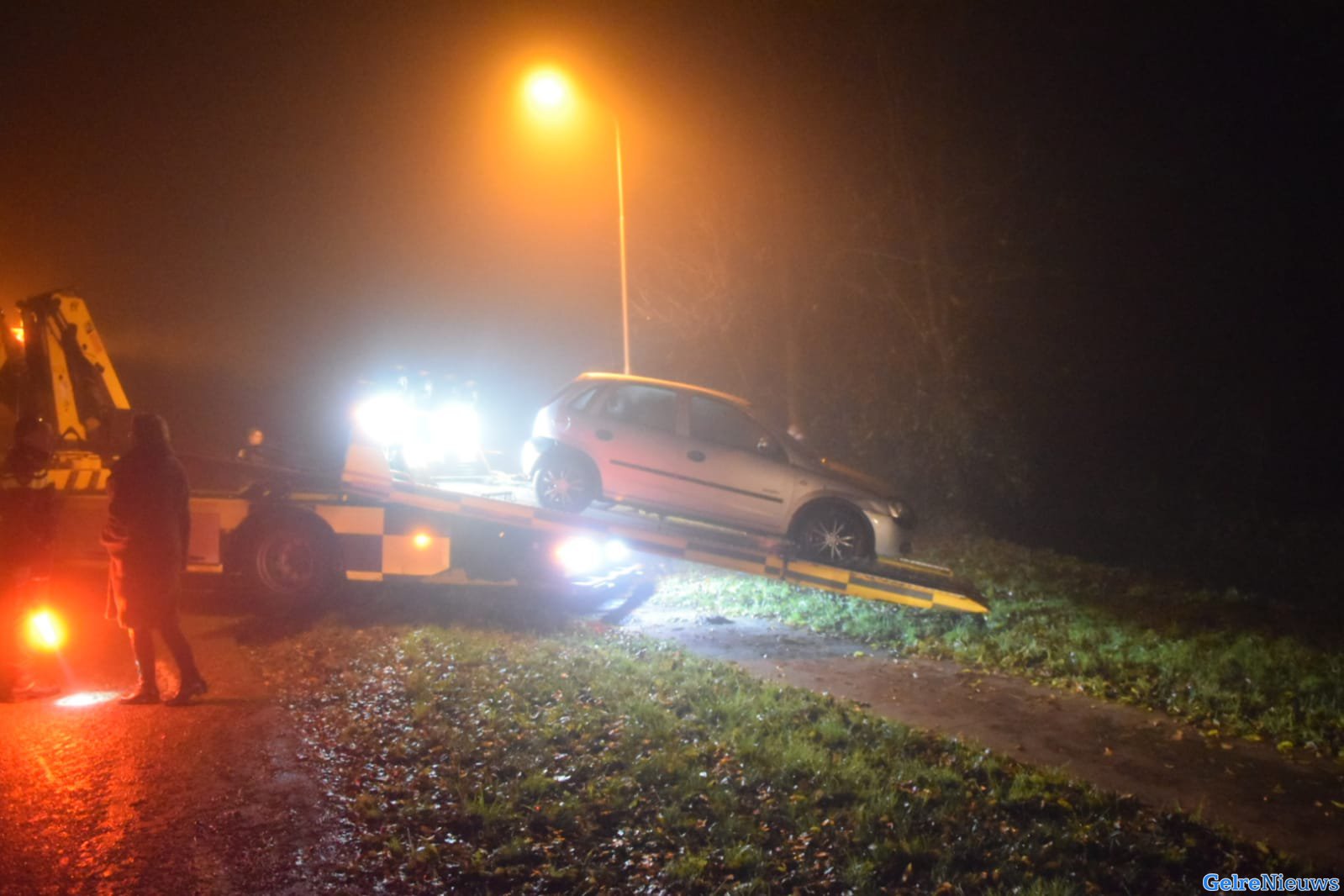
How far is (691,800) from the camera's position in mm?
4941

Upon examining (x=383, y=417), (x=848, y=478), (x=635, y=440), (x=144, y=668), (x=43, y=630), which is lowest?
(x=144, y=668)

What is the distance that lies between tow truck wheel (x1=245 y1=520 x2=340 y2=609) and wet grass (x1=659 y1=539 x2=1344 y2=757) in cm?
362

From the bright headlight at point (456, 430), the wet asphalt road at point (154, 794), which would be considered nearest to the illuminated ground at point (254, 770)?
the wet asphalt road at point (154, 794)

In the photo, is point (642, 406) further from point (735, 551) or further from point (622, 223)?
point (622, 223)

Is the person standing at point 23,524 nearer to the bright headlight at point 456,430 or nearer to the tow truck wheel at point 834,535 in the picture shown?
the bright headlight at point 456,430

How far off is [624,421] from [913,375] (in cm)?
912

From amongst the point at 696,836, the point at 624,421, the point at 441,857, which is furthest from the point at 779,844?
the point at 624,421

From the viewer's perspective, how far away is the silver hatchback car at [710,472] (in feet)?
30.1

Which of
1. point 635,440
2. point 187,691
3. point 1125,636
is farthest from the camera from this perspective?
point 635,440

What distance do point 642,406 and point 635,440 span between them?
1.41 ft

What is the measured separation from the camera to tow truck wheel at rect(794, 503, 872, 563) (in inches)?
361

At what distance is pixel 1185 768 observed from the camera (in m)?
5.77

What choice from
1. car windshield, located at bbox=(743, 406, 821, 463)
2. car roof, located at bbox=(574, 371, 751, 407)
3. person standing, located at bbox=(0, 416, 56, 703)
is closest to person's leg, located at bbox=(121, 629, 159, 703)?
person standing, located at bbox=(0, 416, 56, 703)

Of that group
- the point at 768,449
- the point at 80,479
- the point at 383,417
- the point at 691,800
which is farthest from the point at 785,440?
the point at 80,479
